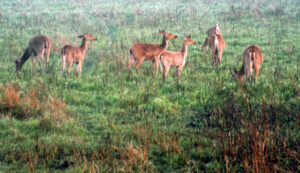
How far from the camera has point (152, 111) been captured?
306 inches

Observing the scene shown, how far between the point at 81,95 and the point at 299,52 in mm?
8139

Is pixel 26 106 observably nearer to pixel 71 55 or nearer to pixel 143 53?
pixel 71 55

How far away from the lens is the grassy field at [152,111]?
526 cm

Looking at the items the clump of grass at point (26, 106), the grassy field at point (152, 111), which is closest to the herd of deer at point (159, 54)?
the grassy field at point (152, 111)

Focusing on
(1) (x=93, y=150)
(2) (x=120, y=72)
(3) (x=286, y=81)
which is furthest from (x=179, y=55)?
(1) (x=93, y=150)

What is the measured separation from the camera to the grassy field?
17.3ft

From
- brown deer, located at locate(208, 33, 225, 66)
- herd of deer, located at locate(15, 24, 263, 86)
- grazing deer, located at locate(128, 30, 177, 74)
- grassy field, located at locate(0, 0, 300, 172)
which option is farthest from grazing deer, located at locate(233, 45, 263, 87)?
grazing deer, located at locate(128, 30, 177, 74)

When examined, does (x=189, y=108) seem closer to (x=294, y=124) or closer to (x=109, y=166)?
(x=294, y=124)

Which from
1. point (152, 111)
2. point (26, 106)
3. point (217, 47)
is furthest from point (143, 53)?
point (26, 106)

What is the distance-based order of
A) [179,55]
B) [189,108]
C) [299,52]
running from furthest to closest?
[299,52]
[179,55]
[189,108]

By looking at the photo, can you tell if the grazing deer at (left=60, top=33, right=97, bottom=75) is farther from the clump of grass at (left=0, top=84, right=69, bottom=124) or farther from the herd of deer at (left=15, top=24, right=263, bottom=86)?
the clump of grass at (left=0, top=84, right=69, bottom=124)

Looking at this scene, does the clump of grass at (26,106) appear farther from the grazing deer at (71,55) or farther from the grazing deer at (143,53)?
the grazing deer at (143,53)

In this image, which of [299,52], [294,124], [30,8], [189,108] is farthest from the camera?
[30,8]

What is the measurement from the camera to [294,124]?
21.3 ft
